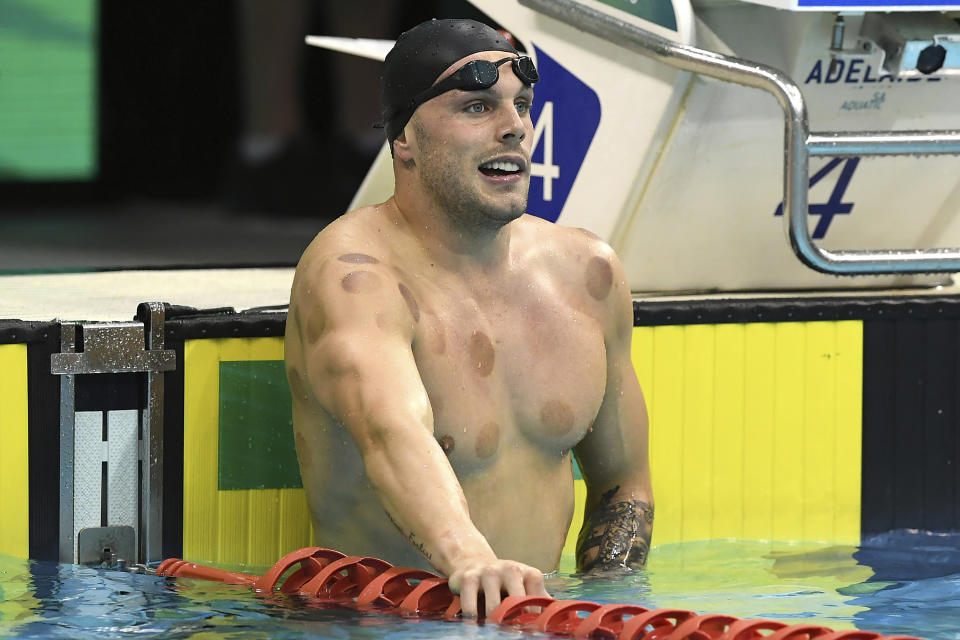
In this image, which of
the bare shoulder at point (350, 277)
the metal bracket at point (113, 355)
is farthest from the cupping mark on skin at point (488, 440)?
the metal bracket at point (113, 355)

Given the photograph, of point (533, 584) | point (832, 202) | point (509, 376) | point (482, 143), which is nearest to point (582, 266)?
point (509, 376)

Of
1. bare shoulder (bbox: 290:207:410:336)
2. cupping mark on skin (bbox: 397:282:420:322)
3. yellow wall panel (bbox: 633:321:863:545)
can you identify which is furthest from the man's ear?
yellow wall panel (bbox: 633:321:863:545)

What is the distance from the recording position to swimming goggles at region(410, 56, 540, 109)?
117 inches

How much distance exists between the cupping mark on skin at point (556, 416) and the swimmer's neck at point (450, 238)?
10.4 inches

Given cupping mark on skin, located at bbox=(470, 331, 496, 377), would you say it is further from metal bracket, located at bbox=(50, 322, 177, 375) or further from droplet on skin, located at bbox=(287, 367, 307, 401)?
metal bracket, located at bbox=(50, 322, 177, 375)

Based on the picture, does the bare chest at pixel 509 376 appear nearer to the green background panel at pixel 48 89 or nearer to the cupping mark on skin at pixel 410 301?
the cupping mark on skin at pixel 410 301

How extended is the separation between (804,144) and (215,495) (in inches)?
56.4

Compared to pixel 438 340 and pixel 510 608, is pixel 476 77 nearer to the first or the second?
pixel 438 340

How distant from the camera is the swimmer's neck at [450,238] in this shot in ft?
10.2

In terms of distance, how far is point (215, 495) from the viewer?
11.6 feet

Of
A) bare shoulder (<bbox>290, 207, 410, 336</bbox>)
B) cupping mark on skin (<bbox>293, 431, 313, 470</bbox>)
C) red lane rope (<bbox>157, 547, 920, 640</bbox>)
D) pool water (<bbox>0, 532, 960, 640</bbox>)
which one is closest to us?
red lane rope (<bbox>157, 547, 920, 640</bbox>)

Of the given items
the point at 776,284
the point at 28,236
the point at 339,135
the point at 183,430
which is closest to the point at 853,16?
the point at 776,284

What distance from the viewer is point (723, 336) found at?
3.90 metres

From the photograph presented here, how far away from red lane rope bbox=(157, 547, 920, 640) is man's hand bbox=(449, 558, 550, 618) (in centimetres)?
3
